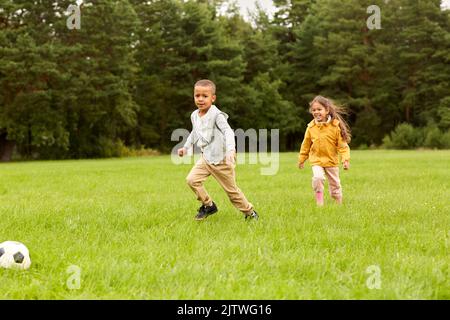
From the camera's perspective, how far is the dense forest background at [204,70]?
114 ft

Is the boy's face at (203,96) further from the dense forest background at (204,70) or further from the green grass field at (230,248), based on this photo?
the dense forest background at (204,70)

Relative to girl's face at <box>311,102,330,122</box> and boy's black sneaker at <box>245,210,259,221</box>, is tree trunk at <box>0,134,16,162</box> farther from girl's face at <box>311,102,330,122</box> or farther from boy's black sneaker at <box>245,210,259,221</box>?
boy's black sneaker at <box>245,210,259,221</box>

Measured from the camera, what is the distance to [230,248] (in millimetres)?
5125

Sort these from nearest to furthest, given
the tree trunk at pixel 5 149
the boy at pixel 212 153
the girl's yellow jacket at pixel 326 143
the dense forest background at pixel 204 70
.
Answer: the boy at pixel 212 153
the girl's yellow jacket at pixel 326 143
the dense forest background at pixel 204 70
the tree trunk at pixel 5 149

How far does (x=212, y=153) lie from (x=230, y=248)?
229 centimetres

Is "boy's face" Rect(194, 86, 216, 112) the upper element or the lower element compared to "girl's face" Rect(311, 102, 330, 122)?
upper

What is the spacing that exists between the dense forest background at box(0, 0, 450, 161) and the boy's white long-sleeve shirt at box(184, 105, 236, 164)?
1111 inches

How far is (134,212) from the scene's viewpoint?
299 inches

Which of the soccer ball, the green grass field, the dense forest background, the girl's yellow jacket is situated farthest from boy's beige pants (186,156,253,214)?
the dense forest background

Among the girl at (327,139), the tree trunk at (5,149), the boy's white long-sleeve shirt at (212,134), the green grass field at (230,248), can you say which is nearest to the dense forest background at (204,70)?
the tree trunk at (5,149)

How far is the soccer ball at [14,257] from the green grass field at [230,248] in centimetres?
9

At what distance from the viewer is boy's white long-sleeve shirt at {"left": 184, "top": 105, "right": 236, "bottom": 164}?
7.07 m
